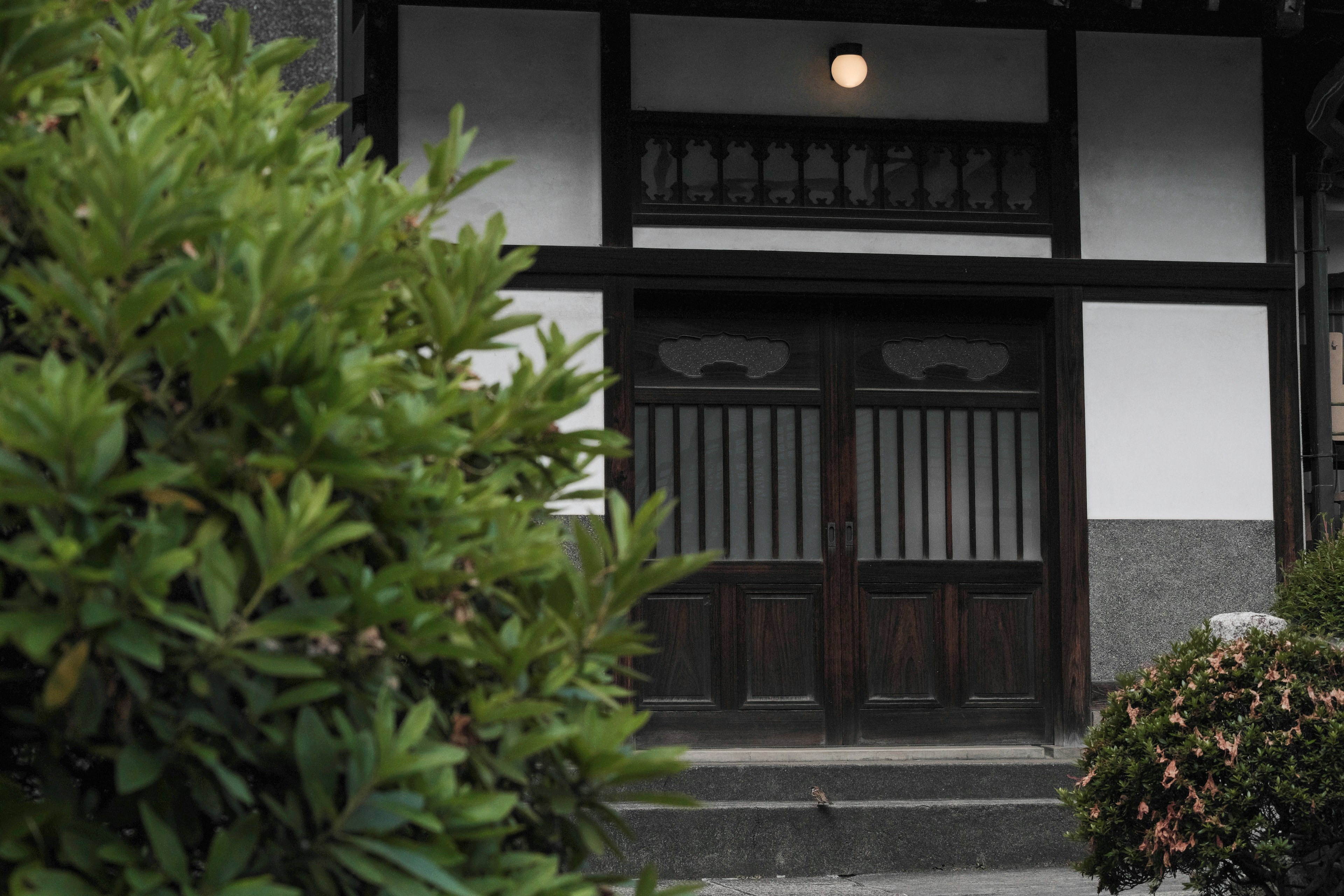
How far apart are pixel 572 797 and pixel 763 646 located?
5.94 metres

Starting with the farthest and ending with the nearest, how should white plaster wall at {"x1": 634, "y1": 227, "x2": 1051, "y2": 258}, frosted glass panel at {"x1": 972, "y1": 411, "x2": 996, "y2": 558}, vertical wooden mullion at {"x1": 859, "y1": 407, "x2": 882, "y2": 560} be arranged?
frosted glass panel at {"x1": 972, "y1": 411, "x2": 996, "y2": 558}
vertical wooden mullion at {"x1": 859, "y1": 407, "x2": 882, "y2": 560}
white plaster wall at {"x1": 634, "y1": 227, "x2": 1051, "y2": 258}

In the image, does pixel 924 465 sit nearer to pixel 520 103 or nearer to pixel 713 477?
pixel 713 477

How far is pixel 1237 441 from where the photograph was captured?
7238 millimetres

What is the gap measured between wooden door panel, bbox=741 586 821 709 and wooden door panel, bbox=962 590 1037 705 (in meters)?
0.94

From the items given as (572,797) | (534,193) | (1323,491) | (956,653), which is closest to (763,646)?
(956,653)

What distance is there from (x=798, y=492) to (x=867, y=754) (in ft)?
5.04

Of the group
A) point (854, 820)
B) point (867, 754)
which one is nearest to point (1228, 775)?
point (854, 820)

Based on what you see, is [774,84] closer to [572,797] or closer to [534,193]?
[534,193]

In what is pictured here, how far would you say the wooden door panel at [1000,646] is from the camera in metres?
7.25

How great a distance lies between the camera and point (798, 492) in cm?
720

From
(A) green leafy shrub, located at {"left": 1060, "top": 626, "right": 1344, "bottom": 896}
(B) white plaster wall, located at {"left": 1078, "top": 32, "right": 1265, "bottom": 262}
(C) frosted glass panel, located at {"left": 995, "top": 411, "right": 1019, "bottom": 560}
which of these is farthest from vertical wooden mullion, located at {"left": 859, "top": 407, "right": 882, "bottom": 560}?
(A) green leafy shrub, located at {"left": 1060, "top": 626, "right": 1344, "bottom": 896}

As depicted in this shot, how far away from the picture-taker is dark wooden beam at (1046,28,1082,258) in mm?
7168

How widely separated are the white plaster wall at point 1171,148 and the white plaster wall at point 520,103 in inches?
115

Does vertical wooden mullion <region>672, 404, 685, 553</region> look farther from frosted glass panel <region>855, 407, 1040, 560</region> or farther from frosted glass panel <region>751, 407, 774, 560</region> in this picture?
frosted glass panel <region>855, 407, 1040, 560</region>
